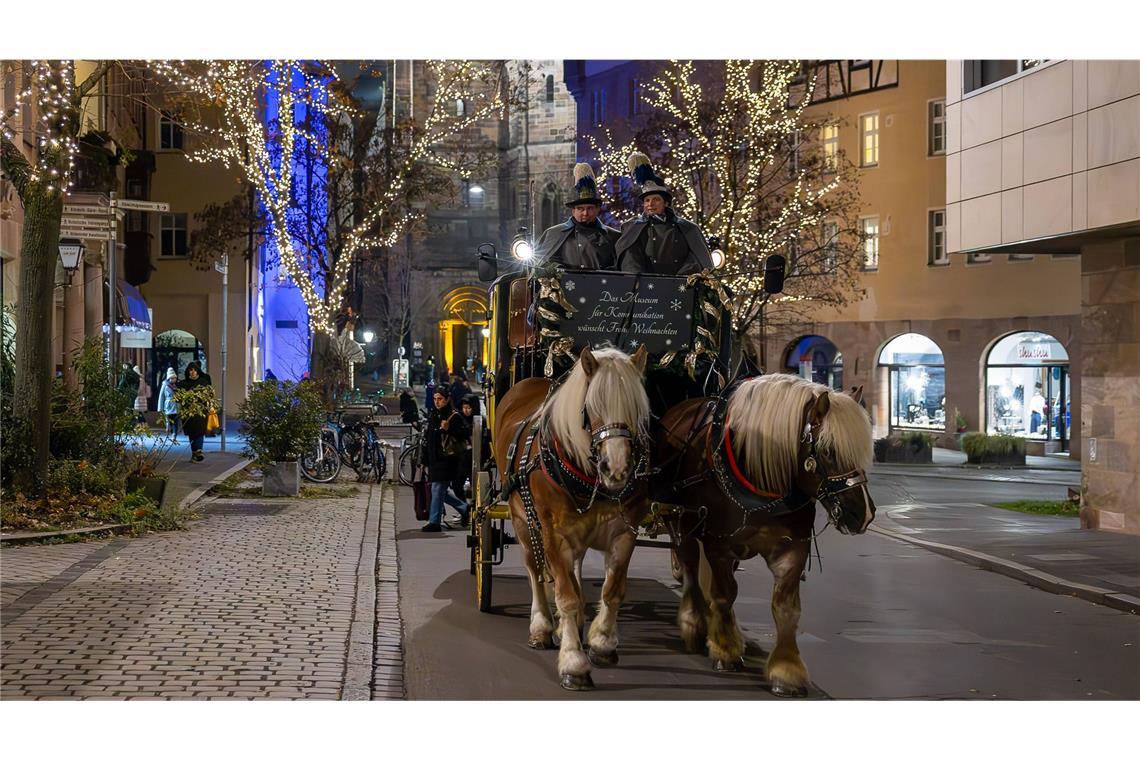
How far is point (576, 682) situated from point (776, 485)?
5.15 ft

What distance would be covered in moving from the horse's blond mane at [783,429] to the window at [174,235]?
39792 mm

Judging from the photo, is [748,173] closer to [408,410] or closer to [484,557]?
[408,410]

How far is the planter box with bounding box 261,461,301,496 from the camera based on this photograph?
19781mm

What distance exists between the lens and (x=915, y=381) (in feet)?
134

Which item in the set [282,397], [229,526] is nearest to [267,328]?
[282,397]

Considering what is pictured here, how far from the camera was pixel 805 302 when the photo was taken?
142ft

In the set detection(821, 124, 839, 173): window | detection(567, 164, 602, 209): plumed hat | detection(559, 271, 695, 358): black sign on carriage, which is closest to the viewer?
detection(559, 271, 695, 358): black sign on carriage

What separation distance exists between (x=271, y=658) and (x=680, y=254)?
13.4ft

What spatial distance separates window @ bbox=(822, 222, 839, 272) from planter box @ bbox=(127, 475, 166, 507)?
2469 centimetres

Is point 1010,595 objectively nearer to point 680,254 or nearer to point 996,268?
point 680,254

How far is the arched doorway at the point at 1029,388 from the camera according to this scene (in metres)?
36.3

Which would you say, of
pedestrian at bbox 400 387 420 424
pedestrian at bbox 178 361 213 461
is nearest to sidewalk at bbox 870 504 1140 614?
pedestrian at bbox 400 387 420 424

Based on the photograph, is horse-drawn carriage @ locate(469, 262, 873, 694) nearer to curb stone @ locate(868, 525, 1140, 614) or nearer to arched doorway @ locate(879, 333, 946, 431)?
curb stone @ locate(868, 525, 1140, 614)

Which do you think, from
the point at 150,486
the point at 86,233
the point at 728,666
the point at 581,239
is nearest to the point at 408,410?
the point at 150,486
